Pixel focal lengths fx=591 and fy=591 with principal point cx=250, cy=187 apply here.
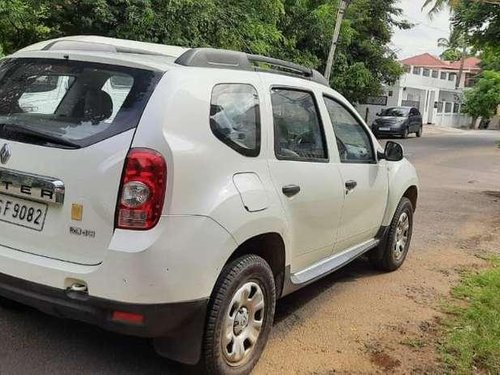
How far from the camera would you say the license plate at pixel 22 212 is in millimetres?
3025

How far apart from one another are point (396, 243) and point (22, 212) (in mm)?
3795

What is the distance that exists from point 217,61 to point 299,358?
194 cm

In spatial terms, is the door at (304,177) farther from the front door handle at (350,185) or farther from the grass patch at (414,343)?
the grass patch at (414,343)

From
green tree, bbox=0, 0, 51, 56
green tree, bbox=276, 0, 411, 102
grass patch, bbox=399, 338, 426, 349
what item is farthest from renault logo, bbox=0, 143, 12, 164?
green tree, bbox=276, 0, 411, 102

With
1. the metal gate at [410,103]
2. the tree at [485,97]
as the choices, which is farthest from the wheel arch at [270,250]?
the tree at [485,97]

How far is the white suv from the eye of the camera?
2.84 meters

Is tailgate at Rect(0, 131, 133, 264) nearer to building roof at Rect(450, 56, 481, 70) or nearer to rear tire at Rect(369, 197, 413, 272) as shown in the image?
rear tire at Rect(369, 197, 413, 272)

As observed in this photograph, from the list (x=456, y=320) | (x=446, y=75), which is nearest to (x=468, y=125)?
(x=446, y=75)

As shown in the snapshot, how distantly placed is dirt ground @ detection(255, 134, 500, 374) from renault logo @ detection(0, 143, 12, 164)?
1.91 metres

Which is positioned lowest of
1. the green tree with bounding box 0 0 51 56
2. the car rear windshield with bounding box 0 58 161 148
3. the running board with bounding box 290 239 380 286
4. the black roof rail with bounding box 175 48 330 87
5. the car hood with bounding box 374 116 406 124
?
the car hood with bounding box 374 116 406 124

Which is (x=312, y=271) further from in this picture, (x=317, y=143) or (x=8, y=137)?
(x=8, y=137)

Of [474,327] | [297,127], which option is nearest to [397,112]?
[474,327]

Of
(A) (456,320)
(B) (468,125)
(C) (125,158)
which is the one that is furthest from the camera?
(B) (468,125)

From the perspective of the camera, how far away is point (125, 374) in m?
3.40
